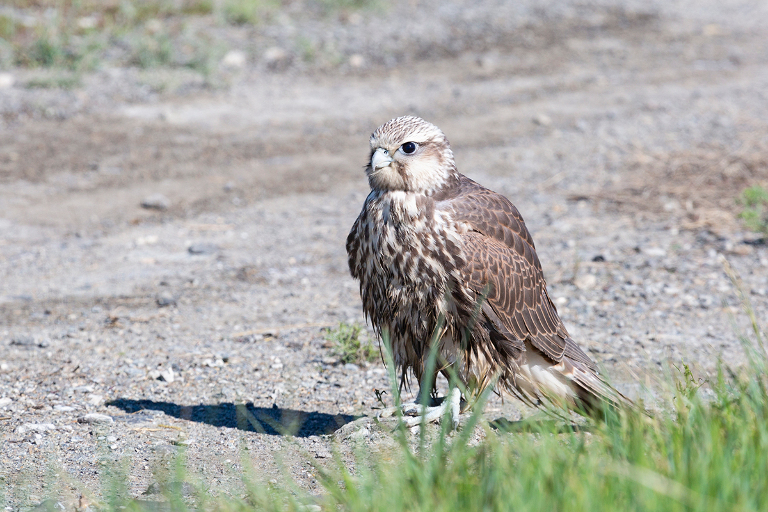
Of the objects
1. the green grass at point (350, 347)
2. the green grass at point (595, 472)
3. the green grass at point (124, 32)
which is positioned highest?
the green grass at point (124, 32)

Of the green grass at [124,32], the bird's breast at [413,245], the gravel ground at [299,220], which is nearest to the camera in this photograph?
the bird's breast at [413,245]

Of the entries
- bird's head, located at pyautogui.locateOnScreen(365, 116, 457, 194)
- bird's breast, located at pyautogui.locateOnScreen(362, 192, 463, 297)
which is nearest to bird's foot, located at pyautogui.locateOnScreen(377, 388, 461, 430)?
bird's breast, located at pyautogui.locateOnScreen(362, 192, 463, 297)

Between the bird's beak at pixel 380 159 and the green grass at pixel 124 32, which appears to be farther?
the green grass at pixel 124 32

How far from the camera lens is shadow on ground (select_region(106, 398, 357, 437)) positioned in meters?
3.98

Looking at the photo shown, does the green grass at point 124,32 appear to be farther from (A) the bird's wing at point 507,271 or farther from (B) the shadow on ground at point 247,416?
(A) the bird's wing at point 507,271

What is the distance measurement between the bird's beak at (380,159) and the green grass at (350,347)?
3.95 ft

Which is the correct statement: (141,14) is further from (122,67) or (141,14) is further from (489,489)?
(489,489)

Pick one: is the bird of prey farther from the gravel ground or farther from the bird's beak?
the gravel ground

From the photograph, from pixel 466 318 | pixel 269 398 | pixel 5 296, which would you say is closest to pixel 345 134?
pixel 5 296

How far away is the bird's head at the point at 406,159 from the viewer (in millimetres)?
3664

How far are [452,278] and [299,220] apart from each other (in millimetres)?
3466

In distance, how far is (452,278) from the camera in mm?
3561

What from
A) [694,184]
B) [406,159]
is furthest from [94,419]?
[694,184]

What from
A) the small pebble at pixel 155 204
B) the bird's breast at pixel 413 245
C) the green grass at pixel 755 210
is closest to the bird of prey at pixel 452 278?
the bird's breast at pixel 413 245
